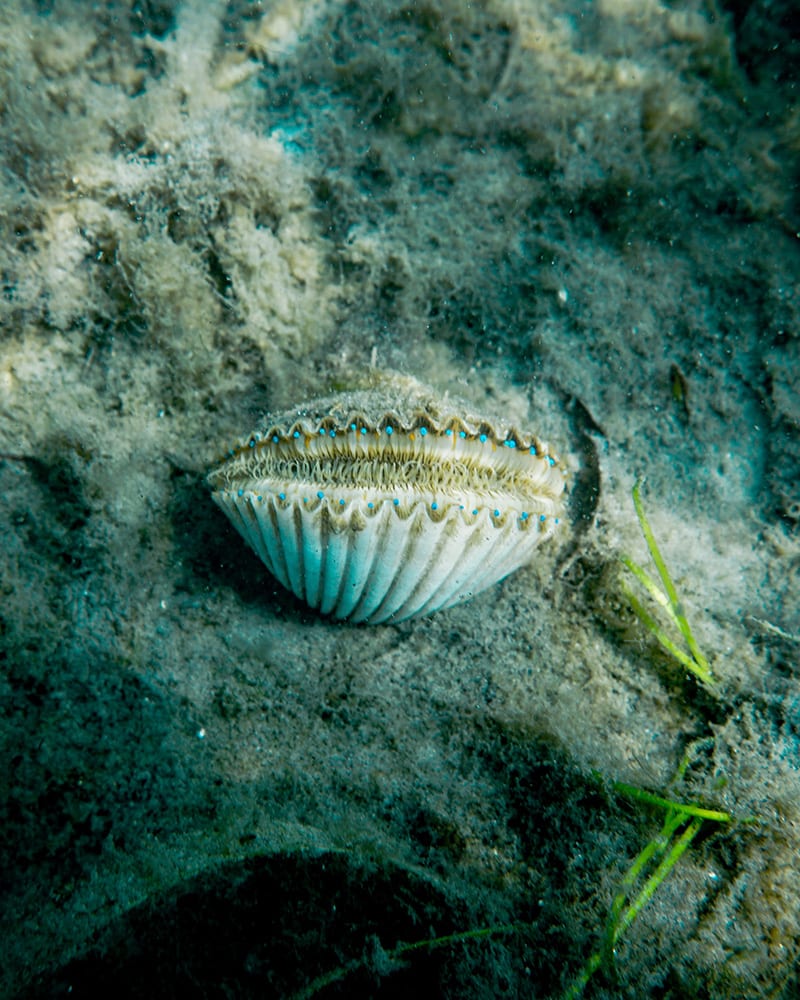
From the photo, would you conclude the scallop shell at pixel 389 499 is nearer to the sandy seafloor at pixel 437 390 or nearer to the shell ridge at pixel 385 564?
the shell ridge at pixel 385 564

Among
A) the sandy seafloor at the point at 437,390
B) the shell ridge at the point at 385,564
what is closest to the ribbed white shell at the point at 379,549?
the shell ridge at the point at 385,564

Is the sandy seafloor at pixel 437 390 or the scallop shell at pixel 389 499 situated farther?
the scallop shell at pixel 389 499

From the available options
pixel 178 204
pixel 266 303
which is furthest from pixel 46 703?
pixel 178 204

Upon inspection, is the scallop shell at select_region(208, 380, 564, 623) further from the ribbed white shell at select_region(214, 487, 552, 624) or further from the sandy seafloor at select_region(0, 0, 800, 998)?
the sandy seafloor at select_region(0, 0, 800, 998)

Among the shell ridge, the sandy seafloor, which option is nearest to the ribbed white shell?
the shell ridge

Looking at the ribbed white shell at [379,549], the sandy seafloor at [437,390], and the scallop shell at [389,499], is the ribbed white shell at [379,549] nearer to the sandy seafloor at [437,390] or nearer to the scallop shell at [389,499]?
the scallop shell at [389,499]
